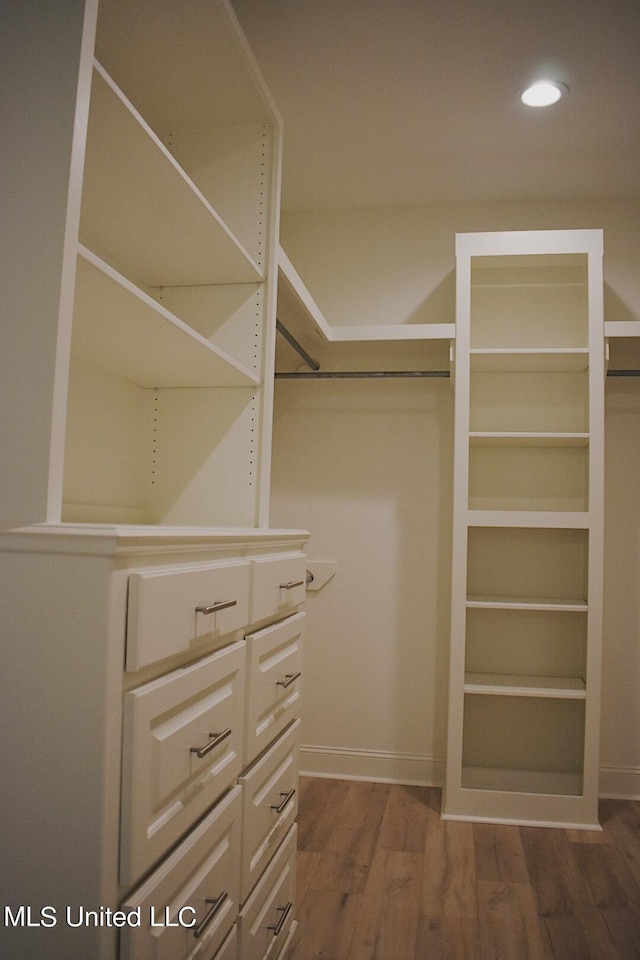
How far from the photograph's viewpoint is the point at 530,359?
3.03 meters

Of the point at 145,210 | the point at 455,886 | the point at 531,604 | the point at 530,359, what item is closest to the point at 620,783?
the point at 531,604

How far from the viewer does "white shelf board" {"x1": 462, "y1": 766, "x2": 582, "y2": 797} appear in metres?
3.09

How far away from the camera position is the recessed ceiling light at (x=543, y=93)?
243 cm

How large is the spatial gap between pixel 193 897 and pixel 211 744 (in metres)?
0.24

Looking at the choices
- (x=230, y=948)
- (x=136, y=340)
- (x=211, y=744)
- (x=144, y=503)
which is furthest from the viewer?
(x=144, y=503)

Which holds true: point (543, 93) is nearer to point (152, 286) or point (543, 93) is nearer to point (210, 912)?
point (152, 286)

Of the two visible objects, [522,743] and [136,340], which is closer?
[136,340]

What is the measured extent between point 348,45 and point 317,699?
2.58 metres

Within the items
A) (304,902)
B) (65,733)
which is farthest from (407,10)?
(304,902)

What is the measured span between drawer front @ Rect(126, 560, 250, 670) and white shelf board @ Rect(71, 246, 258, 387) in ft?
1.64

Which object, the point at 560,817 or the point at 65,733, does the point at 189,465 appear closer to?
the point at 65,733

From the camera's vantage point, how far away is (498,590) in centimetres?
322

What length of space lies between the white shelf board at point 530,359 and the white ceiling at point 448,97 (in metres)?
0.75

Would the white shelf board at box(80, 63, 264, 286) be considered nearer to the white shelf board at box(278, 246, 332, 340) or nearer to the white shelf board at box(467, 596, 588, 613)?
the white shelf board at box(278, 246, 332, 340)
